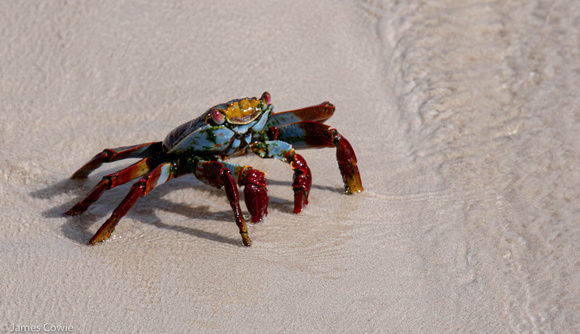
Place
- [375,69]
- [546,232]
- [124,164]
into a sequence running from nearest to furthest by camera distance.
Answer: [546,232] → [124,164] → [375,69]

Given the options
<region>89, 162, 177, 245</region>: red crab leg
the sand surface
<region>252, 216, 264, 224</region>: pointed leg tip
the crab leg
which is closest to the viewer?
the sand surface

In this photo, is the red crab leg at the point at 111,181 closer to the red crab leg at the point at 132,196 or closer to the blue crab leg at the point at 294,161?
the red crab leg at the point at 132,196

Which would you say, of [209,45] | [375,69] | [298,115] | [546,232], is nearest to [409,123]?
[375,69]

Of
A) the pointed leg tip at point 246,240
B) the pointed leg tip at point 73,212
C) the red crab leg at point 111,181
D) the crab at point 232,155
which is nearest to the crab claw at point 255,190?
the crab at point 232,155

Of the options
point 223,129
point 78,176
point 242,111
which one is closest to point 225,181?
point 223,129

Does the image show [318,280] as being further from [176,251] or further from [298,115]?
[298,115]

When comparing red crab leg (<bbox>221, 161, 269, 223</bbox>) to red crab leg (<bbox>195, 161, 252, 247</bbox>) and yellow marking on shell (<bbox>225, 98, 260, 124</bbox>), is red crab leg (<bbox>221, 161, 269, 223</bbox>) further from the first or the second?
yellow marking on shell (<bbox>225, 98, 260, 124</bbox>)

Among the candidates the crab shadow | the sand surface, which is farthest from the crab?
the sand surface
